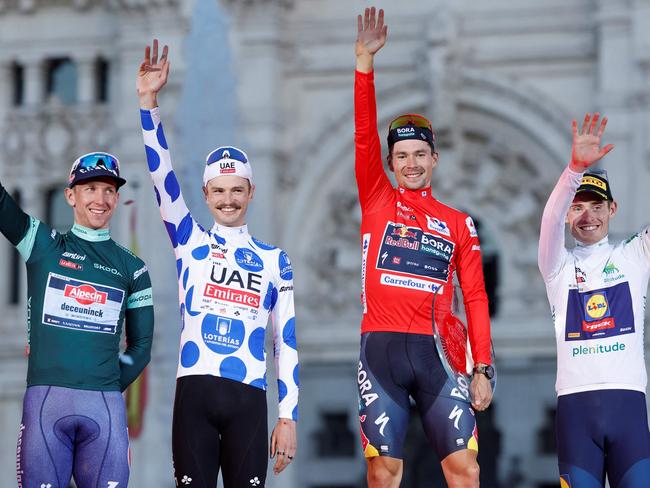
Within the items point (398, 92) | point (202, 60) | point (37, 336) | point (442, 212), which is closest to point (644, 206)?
point (398, 92)

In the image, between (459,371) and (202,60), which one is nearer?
(459,371)

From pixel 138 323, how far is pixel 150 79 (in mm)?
A: 1360

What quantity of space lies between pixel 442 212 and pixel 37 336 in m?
2.38

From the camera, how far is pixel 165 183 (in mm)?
7293

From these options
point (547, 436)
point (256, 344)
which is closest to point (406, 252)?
point (256, 344)

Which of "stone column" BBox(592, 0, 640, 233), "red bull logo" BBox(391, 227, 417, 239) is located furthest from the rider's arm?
"stone column" BBox(592, 0, 640, 233)

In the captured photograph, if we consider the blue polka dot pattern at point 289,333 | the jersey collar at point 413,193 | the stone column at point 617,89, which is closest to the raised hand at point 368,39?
the jersey collar at point 413,193

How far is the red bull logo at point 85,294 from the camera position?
7.08 metres

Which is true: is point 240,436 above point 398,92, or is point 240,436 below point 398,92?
below

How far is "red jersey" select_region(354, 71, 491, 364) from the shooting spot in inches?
289

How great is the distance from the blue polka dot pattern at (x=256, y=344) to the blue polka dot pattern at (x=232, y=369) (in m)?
0.12

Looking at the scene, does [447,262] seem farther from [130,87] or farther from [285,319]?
[130,87]

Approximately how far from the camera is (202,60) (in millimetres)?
22297

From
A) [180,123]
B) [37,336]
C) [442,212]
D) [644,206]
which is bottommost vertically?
[37,336]
